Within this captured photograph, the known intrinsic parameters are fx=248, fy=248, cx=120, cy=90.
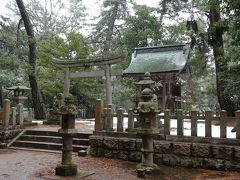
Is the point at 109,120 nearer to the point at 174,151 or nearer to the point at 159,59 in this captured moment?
the point at 174,151

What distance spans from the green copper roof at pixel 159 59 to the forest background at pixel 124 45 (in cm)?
143

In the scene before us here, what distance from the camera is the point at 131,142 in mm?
8164

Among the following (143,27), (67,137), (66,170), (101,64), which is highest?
(143,27)

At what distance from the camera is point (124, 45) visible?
2556cm

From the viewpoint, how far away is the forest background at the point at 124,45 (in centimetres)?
1098

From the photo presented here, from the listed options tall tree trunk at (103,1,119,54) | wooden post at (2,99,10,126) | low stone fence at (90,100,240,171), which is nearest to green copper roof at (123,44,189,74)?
tall tree trunk at (103,1,119,54)

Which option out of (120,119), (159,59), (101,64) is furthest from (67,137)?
(159,59)

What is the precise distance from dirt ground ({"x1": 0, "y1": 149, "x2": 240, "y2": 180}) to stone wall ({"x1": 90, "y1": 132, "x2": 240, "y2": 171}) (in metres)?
0.25

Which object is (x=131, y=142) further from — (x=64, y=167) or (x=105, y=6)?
(x=105, y=6)

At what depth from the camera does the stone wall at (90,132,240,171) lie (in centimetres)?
691

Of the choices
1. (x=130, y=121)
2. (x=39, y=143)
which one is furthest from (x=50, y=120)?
(x=130, y=121)

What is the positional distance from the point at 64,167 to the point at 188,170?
3472 millimetres

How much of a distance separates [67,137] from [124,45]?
788 inches

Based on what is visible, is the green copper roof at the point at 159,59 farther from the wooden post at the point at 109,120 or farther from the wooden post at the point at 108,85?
the wooden post at the point at 109,120
